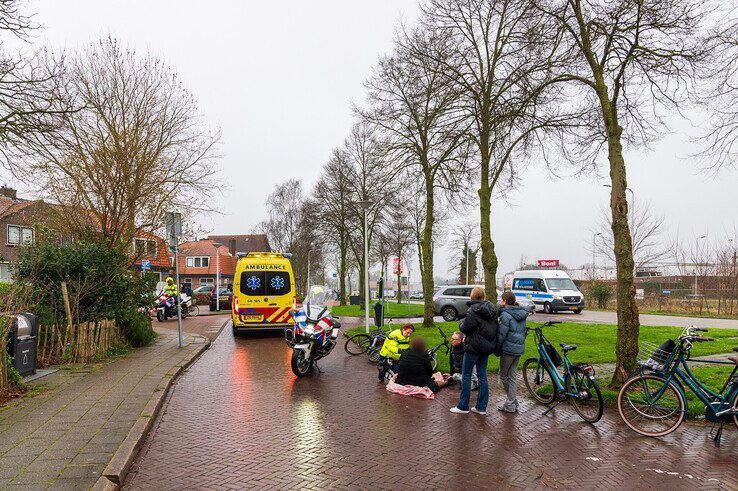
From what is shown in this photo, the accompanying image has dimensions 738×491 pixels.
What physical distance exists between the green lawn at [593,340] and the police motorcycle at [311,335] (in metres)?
2.41

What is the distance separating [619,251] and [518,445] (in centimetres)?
372

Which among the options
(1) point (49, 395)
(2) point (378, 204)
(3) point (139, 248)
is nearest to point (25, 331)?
(1) point (49, 395)

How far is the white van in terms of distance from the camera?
1013 inches

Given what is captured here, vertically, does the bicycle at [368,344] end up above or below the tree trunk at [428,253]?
below

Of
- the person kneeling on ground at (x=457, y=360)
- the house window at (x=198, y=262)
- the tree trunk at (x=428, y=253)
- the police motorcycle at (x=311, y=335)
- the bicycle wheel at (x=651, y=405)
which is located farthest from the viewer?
the house window at (x=198, y=262)

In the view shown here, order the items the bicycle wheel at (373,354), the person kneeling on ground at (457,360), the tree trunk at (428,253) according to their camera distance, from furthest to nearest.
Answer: the tree trunk at (428,253), the bicycle wheel at (373,354), the person kneeling on ground at (457,360)

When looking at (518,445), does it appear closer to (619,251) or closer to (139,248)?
(619,251)

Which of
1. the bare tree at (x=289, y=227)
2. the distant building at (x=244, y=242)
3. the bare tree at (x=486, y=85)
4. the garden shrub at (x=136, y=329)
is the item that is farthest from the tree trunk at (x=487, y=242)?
the distant building at (x=244, y=242)

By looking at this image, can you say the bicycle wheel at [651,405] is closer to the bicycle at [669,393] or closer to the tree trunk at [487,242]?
the bicycle at [669,393]

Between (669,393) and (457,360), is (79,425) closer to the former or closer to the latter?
(457,360)

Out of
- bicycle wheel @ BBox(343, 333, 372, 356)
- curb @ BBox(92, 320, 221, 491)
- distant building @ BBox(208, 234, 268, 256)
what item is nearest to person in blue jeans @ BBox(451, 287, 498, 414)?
curb @ BBox(92, 320, 221, 491)

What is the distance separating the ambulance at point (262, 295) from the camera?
16.4 meters

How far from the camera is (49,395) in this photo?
288 inches

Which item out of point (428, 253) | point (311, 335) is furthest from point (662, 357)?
point (428, 253)
